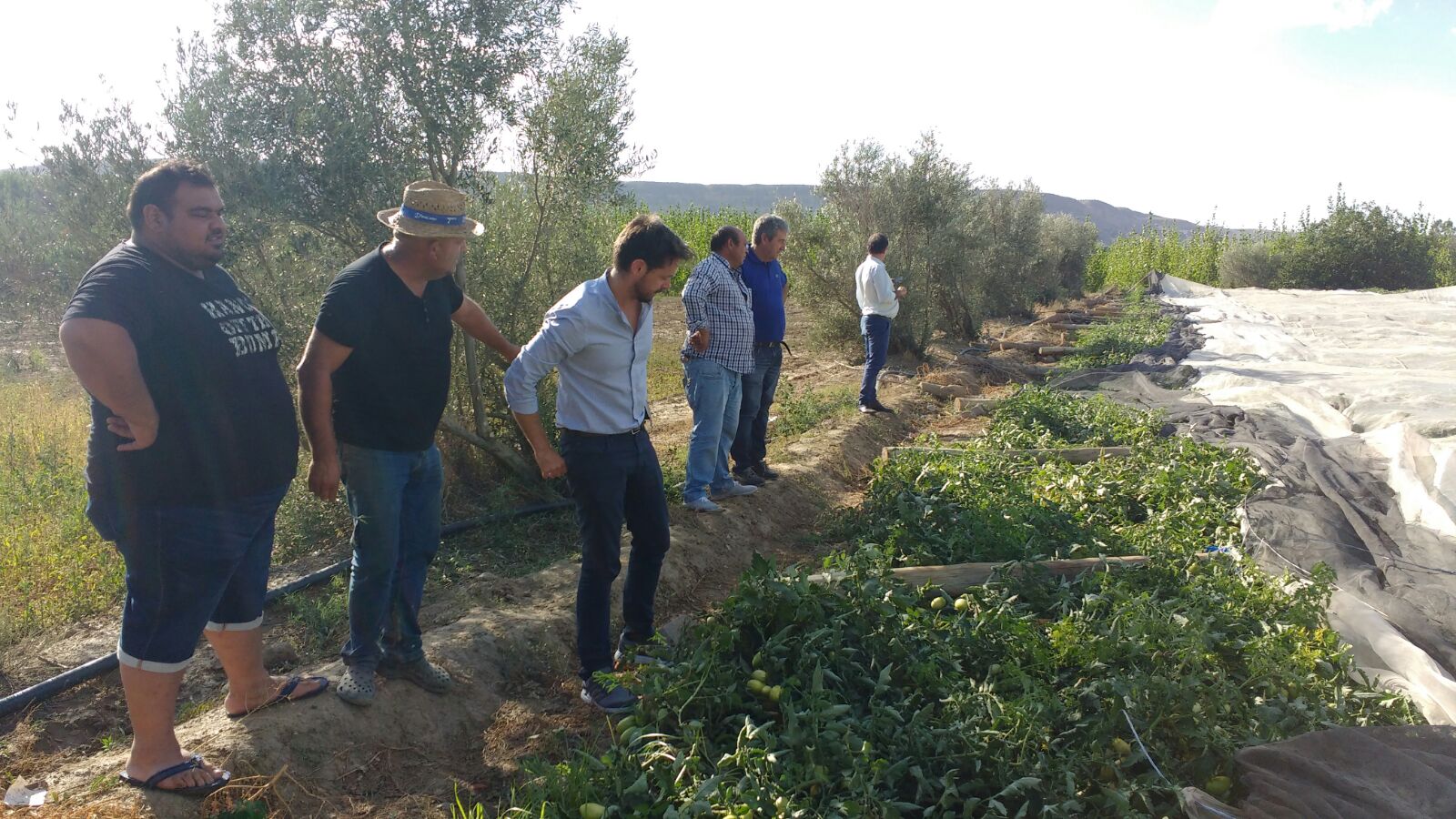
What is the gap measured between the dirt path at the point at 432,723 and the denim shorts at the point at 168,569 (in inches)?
19.0

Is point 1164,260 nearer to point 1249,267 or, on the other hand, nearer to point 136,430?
point 1249,267

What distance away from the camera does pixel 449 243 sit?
3326 millimetres

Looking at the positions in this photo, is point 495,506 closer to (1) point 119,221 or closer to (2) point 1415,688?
(1) point 119,221

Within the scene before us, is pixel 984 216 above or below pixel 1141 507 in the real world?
above

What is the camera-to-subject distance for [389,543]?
132 inches

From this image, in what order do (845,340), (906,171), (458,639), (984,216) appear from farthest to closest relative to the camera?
(984,216) < (845,340) < (906,171) < (458,639)

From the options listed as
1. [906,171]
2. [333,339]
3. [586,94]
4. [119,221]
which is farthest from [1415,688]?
[906,171]

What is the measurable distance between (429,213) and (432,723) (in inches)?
83.1

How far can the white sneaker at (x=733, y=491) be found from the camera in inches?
253

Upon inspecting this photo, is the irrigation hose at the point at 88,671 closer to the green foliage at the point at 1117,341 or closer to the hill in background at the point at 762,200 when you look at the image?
the green foliage at the point at 1117,341

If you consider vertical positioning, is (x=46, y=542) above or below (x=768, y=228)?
below

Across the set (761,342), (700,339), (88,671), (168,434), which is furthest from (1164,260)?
(168,434)

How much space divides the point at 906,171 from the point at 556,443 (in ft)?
30.0

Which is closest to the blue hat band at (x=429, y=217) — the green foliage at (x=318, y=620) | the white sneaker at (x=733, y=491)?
the green foliage at (x=318, y=620)
